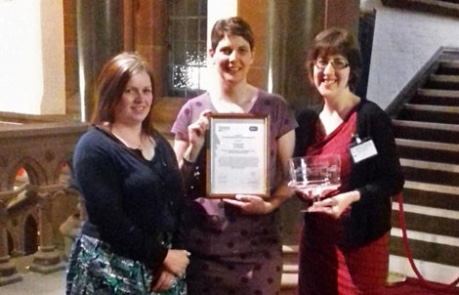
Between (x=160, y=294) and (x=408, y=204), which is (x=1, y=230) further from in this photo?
(x=408, y=204)

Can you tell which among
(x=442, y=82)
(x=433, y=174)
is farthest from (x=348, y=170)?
(x=442, y=82)

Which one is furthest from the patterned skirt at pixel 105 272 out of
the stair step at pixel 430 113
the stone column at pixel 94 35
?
the stair step at pixel 430 113

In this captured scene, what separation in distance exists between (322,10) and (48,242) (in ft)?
6.81

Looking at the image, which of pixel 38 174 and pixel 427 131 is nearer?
pixel 38 174

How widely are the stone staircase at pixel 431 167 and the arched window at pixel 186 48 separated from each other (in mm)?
1949

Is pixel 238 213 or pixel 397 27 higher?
pixel 397 27

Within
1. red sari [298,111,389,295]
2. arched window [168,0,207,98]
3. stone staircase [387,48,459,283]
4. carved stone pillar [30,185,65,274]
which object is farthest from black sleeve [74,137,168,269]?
arched window [168,0,207,98]

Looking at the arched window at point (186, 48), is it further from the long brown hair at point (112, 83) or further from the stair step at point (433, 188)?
the long brown hair at point (112, 83)

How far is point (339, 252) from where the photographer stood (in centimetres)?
213

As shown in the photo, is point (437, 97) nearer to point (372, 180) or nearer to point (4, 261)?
point (4, 261)

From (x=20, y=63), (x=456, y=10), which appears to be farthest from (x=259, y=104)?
(x=456, y=10)

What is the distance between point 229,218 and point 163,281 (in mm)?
294

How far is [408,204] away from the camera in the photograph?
17.3 feet

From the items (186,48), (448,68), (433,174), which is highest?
(186,48)
